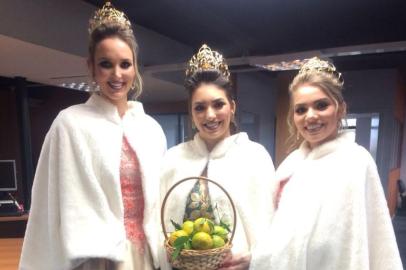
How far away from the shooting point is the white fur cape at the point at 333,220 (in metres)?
1.19

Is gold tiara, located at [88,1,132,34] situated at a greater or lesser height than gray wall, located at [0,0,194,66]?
lesser

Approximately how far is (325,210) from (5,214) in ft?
10.7

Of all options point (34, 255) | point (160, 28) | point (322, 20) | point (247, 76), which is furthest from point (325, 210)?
point (247, 76)

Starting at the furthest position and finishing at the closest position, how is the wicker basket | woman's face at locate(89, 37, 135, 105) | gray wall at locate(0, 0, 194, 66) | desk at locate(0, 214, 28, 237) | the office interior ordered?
1. desk at locate(0, 214, 28, 237)
2. the office interior
3. gray wall at locate(0, 0, 194, 66)
4. woman's face at locate(89, 37, 135, 105)
5. the wicker basket

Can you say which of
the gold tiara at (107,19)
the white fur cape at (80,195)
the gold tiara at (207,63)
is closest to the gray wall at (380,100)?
the gold tiara at (207,63)

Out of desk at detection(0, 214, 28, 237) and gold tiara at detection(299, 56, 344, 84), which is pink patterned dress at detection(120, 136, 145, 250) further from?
desk at detection(0, 214, 28, 237)

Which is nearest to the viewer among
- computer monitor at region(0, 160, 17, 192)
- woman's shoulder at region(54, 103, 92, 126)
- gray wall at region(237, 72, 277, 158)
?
woman's shoulder at region(54, 103, 92, 126)

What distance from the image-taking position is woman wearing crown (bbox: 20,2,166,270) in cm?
122

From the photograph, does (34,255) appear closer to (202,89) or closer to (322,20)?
(202,89)

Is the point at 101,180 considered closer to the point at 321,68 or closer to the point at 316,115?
the point at 316,115

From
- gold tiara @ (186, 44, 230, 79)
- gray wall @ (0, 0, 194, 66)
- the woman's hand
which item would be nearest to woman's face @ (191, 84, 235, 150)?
gold tiara @ (186, 44, 230, 79)

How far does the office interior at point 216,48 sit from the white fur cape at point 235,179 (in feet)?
1.56

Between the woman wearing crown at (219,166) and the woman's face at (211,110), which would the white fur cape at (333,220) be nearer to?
the woman wearing crown at (219,166)

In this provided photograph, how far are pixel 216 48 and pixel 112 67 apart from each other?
11.8 ft
